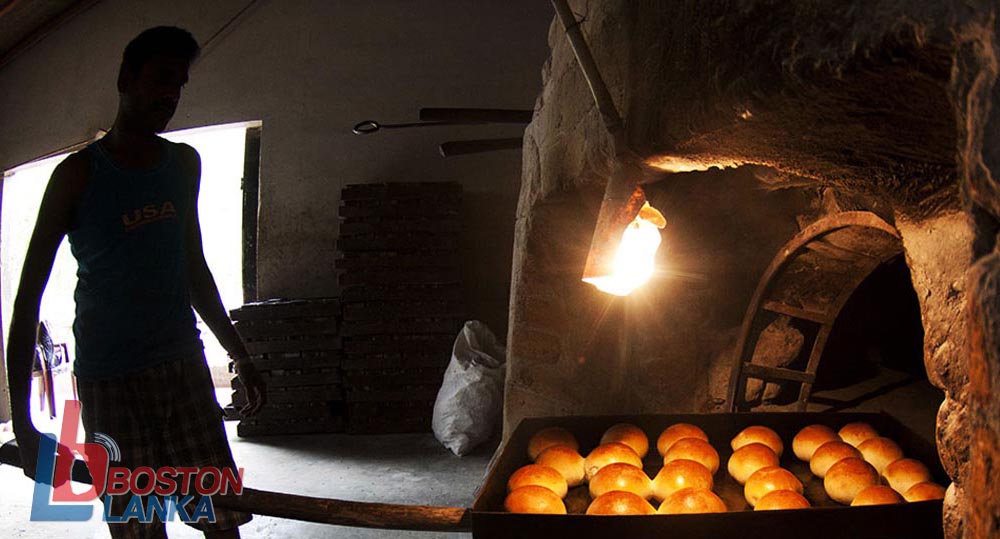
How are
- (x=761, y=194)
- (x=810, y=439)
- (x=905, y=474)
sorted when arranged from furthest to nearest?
(x=761, y=194) < (x=810, y=439) < (x=905, y=474)

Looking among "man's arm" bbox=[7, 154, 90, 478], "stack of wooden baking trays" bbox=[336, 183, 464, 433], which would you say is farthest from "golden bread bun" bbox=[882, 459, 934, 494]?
"stack of wooden baking trays" bbox=[336, 183, 464, 433]

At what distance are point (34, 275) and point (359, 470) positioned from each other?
3.16 metres

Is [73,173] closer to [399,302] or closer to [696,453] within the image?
[696,453]

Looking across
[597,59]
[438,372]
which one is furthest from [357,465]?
[597,59]

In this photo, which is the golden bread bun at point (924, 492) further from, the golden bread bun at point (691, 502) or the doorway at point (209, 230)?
the doorway at point (209, 230)

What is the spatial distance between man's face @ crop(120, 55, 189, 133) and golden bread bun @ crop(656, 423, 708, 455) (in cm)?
181

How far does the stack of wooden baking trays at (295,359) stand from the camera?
5.70 meters

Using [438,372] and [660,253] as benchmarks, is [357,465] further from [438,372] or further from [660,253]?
[660,253]

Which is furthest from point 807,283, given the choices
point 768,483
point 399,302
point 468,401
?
point 399,302

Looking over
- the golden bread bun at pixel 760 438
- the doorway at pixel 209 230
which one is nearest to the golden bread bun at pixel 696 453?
the golden bread bun at pixel 760 438

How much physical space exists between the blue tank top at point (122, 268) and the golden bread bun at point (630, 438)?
140 cm

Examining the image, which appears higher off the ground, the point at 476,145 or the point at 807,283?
the point at 476,145

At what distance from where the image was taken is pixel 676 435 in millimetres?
2062

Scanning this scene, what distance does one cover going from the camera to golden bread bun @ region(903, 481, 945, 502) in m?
1.58
